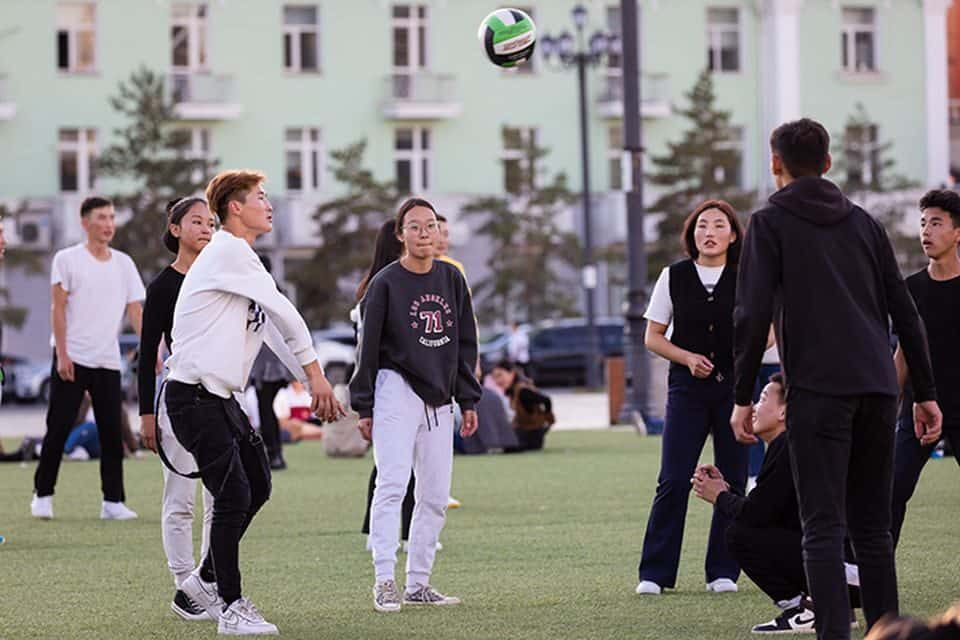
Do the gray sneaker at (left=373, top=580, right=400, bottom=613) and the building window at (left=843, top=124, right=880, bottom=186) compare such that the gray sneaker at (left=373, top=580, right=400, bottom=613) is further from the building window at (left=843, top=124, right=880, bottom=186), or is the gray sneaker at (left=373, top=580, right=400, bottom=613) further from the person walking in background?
the building window at (left=843, top=124, right=880, bottom=186)

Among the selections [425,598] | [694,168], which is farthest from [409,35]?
[425,598]

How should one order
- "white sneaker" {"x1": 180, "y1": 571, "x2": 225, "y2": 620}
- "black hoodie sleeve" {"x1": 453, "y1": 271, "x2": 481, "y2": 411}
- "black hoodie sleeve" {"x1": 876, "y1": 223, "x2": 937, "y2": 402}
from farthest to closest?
"black hoodie sleeve" {"x1": 453, "y1": 271, "x2": 481, "y2": 411} → "white sneaker" {"x1": 180, "y1": 571, "x2": 225, "y2": 620} → "black hoodie sleeve" {"x1": 876, "y1": 223, "x2": 937, "y2": 402}

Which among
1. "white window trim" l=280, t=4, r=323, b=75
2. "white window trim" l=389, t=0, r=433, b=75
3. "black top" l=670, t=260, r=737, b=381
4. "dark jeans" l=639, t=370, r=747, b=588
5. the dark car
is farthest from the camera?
"white window trim" l=389, t=0, r=433, b=75

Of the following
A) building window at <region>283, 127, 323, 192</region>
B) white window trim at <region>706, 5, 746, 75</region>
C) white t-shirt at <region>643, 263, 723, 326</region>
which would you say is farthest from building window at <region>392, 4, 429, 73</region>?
white t-shirt at <region>643, 263, 723, 326</region>

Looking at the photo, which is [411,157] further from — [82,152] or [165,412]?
[165,412]

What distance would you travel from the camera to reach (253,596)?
31.4 feet

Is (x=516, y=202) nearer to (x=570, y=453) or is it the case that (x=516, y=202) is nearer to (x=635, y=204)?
(x=635, y=204)

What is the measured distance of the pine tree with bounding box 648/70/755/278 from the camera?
170 feet

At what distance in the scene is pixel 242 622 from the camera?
8.18m

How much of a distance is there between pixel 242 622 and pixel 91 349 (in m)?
5.90

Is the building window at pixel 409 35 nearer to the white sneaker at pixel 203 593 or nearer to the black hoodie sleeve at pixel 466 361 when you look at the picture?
the black hoodie sleeve at pixel 466 361

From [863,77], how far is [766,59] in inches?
121

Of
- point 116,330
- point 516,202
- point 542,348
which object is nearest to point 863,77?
point 516,202

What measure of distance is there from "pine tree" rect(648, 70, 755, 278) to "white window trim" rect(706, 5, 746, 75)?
4.27 m
